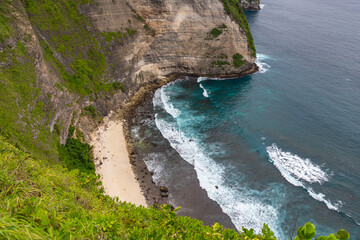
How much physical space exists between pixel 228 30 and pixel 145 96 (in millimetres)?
26659

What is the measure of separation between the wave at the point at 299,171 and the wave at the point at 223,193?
6387mm

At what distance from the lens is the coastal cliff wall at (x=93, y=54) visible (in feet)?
84.0

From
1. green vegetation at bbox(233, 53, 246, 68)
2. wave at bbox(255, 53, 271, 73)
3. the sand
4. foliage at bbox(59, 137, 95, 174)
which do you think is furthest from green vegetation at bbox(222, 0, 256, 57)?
foliage at bbox(59, 137, 95, 174)

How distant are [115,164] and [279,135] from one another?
91.9 ft

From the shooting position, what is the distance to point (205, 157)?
36.3 m

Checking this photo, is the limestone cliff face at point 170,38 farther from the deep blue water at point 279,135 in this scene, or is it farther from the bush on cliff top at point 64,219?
the bush on cliff top at point 64,219

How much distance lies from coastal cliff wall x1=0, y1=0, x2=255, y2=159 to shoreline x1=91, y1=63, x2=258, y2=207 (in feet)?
7.75

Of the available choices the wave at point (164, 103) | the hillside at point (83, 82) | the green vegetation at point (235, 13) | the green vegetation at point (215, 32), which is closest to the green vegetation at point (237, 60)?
the hillside at point (83, 82)

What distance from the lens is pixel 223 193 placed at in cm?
3105

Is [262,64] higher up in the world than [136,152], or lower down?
lower down

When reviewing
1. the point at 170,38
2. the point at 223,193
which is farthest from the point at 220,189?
the point at 170,38

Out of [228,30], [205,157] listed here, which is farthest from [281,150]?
[228,30]

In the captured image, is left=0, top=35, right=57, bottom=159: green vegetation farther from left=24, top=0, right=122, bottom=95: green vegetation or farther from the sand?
the sand

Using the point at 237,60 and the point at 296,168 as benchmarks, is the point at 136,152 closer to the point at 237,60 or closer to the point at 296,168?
the point at 296,168
